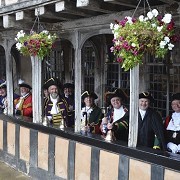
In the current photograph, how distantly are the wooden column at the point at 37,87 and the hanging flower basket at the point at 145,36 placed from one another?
9.41 feet

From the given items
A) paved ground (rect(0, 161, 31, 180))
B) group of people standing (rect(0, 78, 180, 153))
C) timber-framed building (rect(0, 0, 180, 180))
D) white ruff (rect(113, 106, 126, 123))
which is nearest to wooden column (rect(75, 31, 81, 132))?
timber-framed building (rect(0, 0, 180, 180))

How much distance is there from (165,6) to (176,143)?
6.21 feet

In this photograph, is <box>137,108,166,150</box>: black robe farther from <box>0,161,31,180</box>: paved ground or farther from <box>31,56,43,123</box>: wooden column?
<box>0,161,31,180</box>: paved ground

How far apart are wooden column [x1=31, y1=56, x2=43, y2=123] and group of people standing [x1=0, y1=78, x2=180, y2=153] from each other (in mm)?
163

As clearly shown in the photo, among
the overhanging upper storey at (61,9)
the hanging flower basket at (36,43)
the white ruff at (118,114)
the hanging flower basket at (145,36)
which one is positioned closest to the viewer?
the hanging flower basket at (145,36)

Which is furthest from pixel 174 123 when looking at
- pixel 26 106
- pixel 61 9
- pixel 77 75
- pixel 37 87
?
pixel 26 106

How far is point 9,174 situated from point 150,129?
3.37 m

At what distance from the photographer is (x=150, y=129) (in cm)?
466

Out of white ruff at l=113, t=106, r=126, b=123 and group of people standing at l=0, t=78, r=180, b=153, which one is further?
white ruff at l=113, t=106, r=126, b=123

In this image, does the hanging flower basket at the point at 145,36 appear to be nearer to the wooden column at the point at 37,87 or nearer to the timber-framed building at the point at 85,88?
the timber-framed building at the point at 85,88

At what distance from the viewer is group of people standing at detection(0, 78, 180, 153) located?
4645 millimetres

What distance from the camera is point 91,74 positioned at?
850 centimetres

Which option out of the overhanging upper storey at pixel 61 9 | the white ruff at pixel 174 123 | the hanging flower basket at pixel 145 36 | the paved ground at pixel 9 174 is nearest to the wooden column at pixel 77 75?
the overhanging upper storey at pixel 61 9

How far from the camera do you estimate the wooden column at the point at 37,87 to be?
614cm
